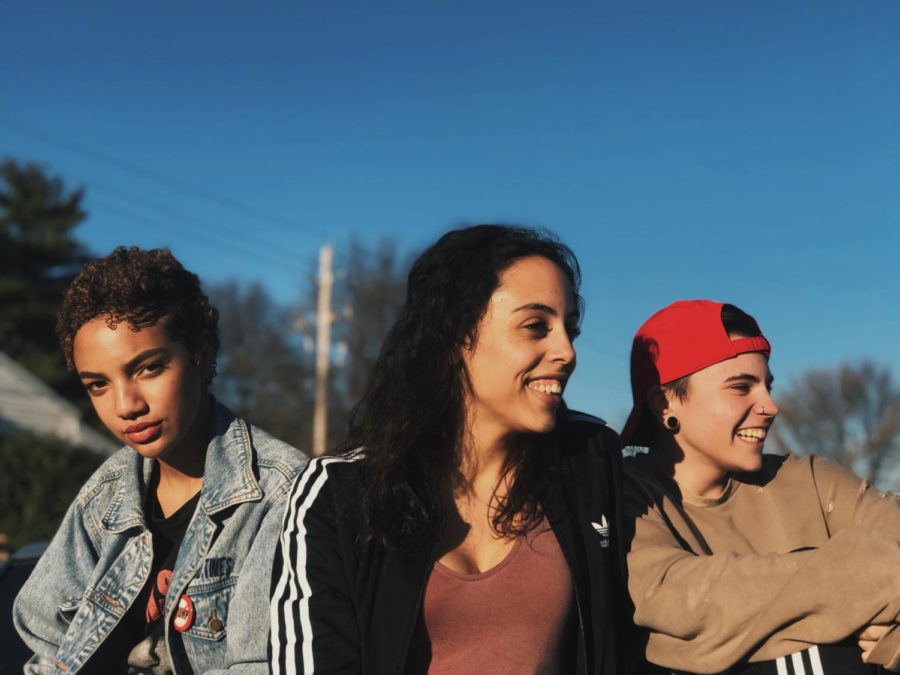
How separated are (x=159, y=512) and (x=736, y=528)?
6.38 ft

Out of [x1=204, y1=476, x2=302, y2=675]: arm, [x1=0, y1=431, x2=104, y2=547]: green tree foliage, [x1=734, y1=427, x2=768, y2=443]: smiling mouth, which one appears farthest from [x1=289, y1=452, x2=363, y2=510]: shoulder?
→ [x1=0, y1=431, x2=104, y2=547]: green tree foliage

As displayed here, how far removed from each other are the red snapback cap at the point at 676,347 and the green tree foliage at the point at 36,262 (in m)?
30.4

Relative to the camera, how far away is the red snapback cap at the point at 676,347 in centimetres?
283

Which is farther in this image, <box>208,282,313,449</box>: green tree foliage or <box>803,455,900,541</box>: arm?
<box>208,282,313,449</box>: green tree foliage

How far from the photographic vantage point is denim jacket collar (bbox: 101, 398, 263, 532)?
117 inches

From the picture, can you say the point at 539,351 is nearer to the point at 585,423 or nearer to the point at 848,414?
the point at 585,423

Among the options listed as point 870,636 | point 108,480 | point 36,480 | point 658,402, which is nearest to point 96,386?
point 108,480

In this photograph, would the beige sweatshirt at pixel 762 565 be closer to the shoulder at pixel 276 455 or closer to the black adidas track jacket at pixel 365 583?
the black adidas track jacket at pixel 365 583

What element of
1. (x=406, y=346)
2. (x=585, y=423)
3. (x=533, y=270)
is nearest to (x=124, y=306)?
(x=406, y=346)

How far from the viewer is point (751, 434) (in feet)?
9.08

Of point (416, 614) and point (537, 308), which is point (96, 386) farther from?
point (537, 308)

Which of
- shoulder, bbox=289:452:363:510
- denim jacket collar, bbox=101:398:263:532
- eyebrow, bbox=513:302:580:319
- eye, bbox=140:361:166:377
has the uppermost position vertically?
eye, bbox=140:361:166:377

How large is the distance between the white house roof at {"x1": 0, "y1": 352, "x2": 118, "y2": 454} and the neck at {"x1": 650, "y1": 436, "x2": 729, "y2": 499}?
26930 millimetres

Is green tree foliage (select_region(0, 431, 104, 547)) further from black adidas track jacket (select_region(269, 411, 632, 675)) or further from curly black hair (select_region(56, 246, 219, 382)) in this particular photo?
black adidas track jacket (select_region(269, 411, 632, 675))
